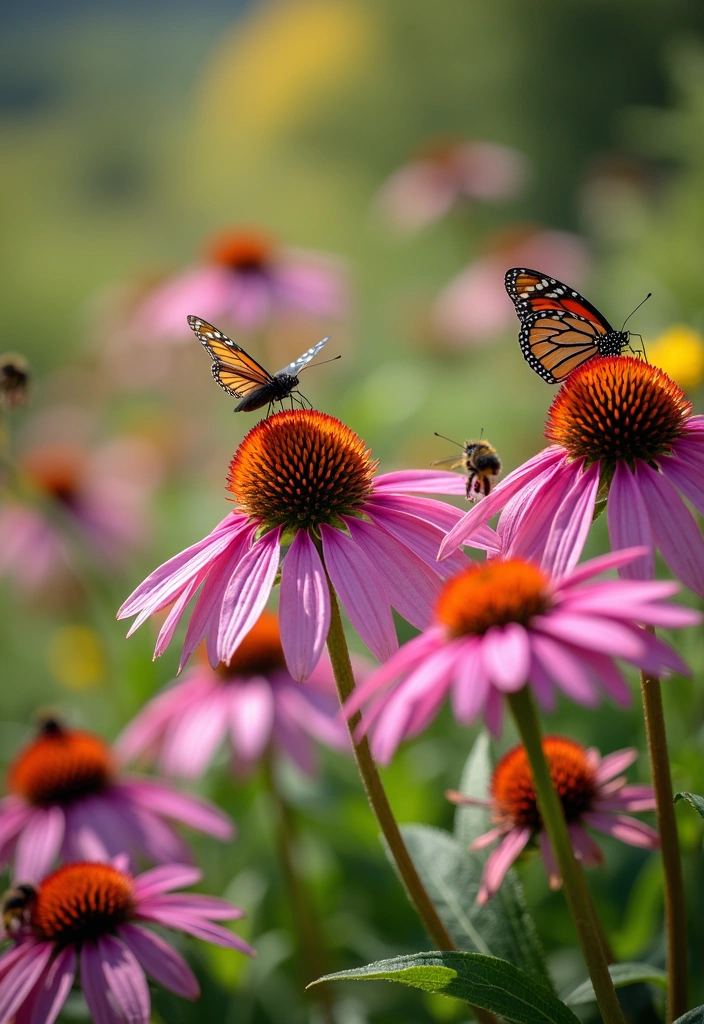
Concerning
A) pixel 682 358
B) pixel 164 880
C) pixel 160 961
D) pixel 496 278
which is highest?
pixel 496 278

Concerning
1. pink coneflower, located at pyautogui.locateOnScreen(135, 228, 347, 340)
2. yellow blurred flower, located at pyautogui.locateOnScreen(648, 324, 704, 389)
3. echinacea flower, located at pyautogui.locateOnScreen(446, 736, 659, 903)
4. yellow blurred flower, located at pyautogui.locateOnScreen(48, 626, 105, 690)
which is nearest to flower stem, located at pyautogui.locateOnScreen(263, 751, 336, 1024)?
echinacea flower, located at pyautogui.locateOnScreen(446, 736, 659, 903)

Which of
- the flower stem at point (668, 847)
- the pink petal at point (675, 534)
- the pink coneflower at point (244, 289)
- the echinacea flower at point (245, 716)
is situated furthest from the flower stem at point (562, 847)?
the pink coneflower at point (244, 289)

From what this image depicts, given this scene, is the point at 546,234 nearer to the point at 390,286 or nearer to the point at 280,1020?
the point at 390,286

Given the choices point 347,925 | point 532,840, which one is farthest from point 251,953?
point 347,925

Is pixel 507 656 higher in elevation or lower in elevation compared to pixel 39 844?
higher

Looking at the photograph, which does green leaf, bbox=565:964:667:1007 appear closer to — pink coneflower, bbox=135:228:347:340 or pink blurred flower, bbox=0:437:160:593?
pink coneflower, bbox=135:228:347:340

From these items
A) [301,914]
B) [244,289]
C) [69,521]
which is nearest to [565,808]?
[301,914]

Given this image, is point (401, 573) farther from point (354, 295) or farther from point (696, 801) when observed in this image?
point (354, 295)
